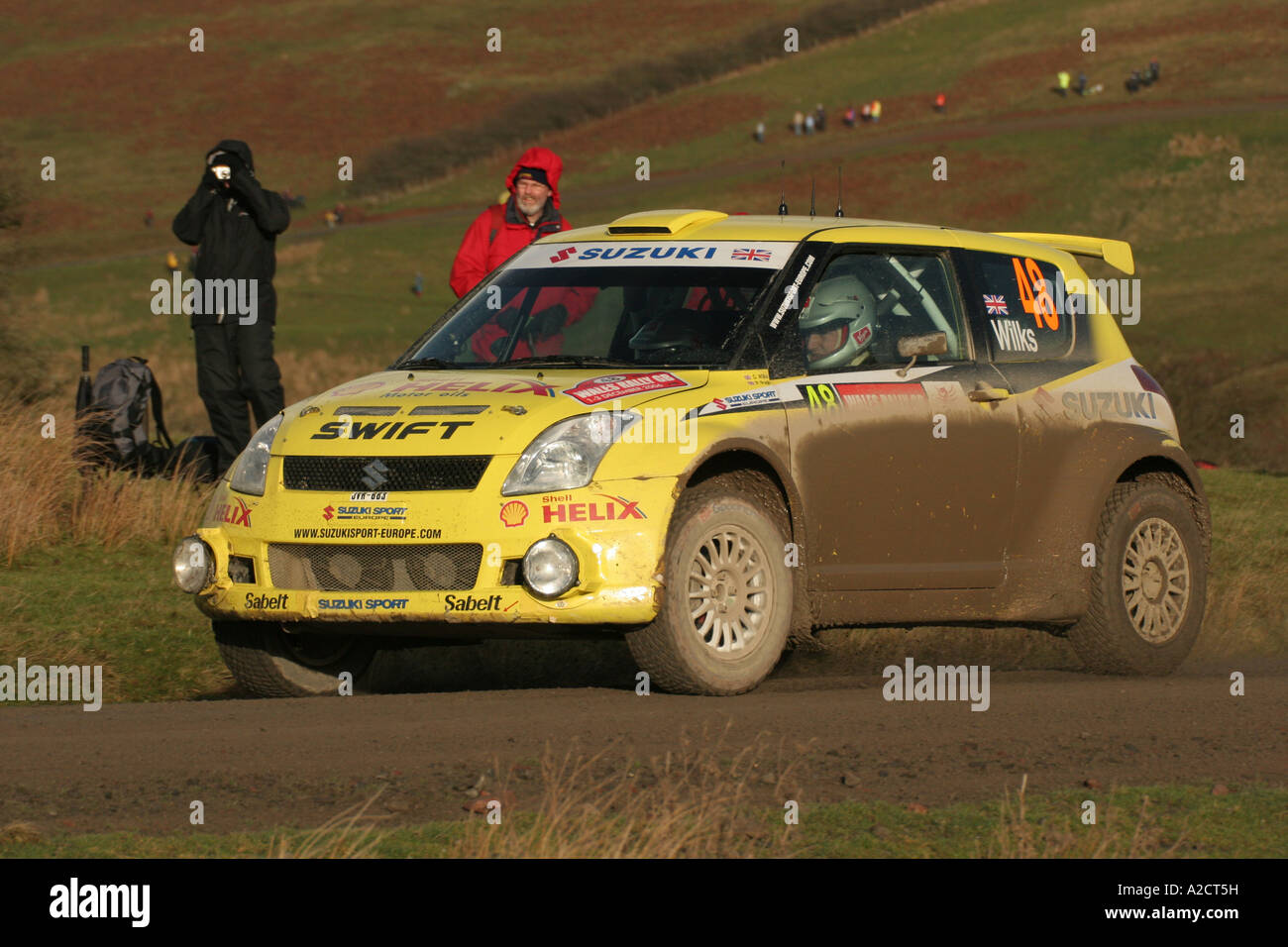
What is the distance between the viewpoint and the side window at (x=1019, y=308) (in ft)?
31.5

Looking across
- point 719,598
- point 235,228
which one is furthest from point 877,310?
point 235,228

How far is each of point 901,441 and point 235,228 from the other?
667 cm

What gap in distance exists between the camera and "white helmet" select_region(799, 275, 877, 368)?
8891 mm

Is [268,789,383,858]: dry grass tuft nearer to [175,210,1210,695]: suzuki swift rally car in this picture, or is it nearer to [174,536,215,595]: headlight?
[175,210,1210,695]: suzuki swift rally car

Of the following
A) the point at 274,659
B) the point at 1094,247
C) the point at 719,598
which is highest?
the point at 1094,247

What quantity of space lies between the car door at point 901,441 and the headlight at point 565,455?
98cm

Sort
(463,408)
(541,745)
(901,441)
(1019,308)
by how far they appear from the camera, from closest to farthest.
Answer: (541,745), (463,408), (901,441), (1019,308)

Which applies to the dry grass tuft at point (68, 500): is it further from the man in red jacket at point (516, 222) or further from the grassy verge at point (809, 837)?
the grassy verge at point (809, 837)

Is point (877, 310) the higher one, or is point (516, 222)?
point (516, 222)

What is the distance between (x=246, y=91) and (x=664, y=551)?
90.2 metres

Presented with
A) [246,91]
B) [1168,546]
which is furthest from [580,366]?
[246,91]

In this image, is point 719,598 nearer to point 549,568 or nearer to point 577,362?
point 549,568

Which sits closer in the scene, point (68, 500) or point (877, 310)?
point (877, 310)

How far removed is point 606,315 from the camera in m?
9.09
